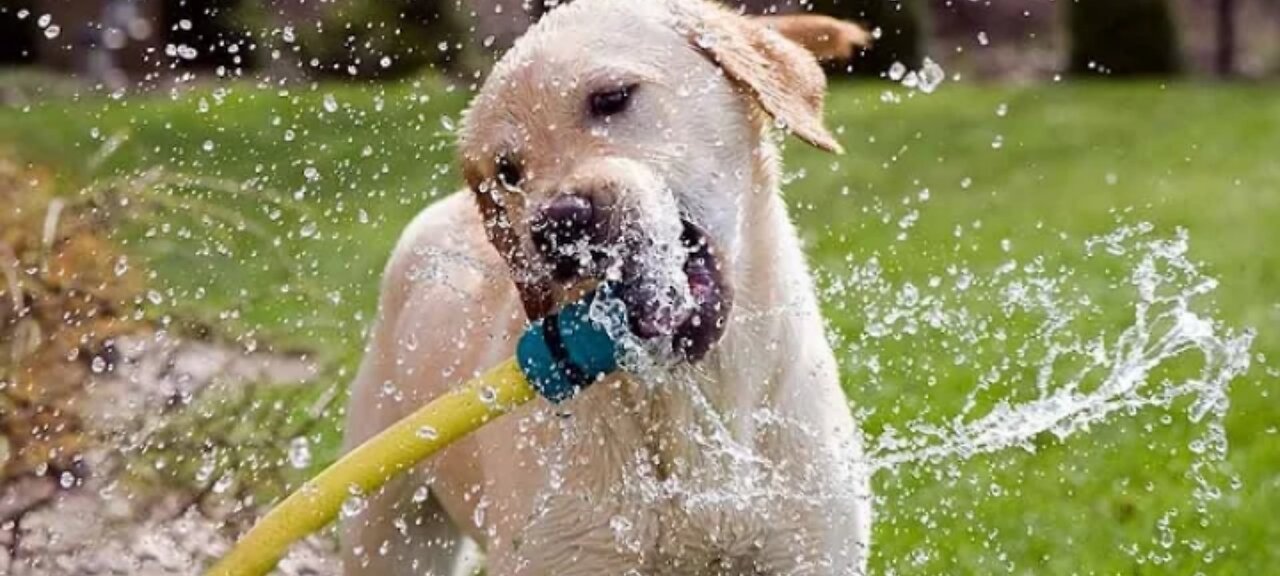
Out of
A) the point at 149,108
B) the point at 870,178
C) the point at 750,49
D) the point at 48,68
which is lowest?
the point at 48,68

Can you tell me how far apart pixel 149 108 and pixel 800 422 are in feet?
39.1

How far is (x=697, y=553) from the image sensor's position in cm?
397

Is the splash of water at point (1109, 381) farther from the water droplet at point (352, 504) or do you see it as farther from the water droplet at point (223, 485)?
the water droplet at point (352, 504)

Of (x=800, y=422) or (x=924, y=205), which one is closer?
(x=800, y=422)

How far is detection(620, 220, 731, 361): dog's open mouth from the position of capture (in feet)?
12.4

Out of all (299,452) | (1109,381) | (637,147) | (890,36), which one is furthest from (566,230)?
(890,36)

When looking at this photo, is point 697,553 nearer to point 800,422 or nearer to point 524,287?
point 800,422

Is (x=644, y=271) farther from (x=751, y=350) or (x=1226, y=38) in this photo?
(x=1226, y=38)

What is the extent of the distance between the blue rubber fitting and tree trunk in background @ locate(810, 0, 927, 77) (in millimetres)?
11592

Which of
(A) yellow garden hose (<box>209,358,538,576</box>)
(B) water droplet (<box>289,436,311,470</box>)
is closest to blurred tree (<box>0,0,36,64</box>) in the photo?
(B) water droplet (<box>289,436,311,470</box>)

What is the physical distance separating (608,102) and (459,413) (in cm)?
60

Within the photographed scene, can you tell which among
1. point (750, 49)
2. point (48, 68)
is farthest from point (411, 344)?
point (48, 68)

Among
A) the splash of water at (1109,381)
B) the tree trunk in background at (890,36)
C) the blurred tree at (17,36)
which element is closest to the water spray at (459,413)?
the splash of water at (1109,381)

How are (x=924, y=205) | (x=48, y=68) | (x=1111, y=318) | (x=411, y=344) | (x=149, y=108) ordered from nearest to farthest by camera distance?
(x=411, y=344), (x=1111, y=318), (x=924, y=205), (x=149, y=108), (x=48, y=68)
